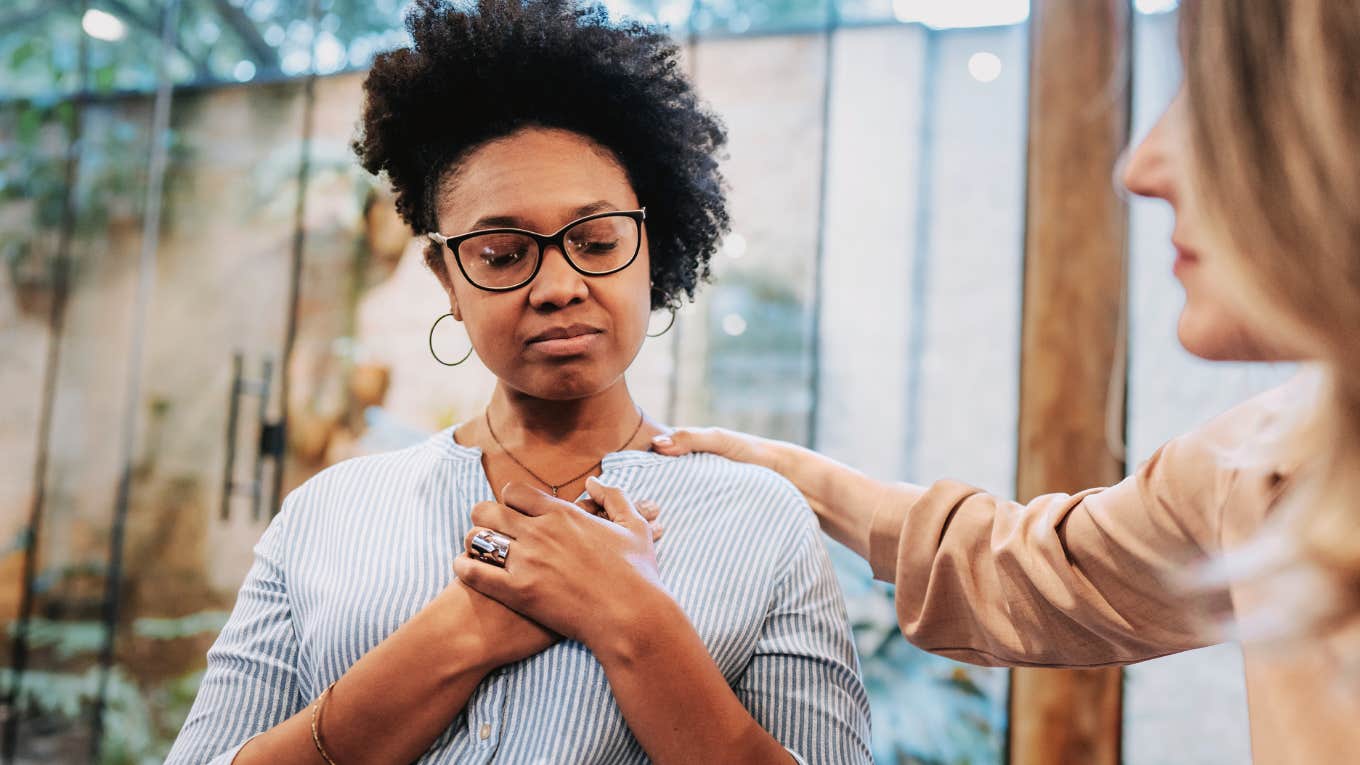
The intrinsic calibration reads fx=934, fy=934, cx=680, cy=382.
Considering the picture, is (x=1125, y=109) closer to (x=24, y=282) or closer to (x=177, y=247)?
(x=177, y=247)

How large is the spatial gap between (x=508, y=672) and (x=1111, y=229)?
83.8 inches

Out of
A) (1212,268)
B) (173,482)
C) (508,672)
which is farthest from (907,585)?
(173,482)

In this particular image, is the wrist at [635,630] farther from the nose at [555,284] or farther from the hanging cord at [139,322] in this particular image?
the hanging cord at [139,322]

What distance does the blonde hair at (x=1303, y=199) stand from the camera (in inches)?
23.3

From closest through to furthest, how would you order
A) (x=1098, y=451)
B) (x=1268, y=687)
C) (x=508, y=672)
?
1. (x=1268, y=687)
2. (x=508, y=672)
3. (x=1098, y=451)

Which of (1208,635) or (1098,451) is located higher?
(1098,451)

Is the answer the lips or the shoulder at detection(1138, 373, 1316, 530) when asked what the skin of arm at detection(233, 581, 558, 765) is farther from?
the shoulder at detection(1138, 373, 1316, 530)

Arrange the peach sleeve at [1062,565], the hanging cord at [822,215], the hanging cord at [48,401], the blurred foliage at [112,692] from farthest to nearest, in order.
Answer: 1. the hanging cord at [48,401]
2. the blurred foliage at [112,692]
3. the hanging cord at [822,215]
4. the peach sleeve at [1062,565]

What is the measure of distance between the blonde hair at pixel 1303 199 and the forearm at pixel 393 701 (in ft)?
2.73

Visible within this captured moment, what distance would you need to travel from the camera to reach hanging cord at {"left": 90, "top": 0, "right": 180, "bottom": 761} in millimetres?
3590

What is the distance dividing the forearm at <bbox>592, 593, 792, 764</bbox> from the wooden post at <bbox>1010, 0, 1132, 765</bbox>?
1685mm

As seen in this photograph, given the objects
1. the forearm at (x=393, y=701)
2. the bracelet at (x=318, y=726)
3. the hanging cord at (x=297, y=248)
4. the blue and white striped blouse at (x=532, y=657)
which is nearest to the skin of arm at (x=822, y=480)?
the blue and white striped blouse at (x=532, y=657)

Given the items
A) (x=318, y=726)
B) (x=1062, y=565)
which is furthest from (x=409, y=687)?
(x=1062, y=565)

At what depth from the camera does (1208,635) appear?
101 centimetres
